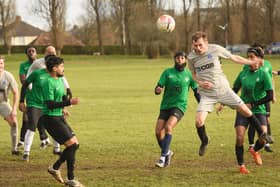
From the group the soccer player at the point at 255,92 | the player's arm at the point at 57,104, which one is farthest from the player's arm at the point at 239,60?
the player's arm at the point at 57,104

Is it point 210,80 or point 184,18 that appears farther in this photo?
point 184,18

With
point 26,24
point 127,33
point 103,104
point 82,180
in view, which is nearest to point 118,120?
point 103,104

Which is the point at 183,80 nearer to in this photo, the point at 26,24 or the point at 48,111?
the point at 48,111

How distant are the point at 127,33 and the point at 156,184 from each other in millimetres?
80361

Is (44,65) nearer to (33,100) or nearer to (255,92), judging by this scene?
(33,100)

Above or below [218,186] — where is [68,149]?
above

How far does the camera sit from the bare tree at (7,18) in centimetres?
9150


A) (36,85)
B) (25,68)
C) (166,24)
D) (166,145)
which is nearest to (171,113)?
(166,145)

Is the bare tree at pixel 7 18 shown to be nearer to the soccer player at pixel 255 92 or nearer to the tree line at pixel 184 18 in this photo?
the tree line at pixel 184 18

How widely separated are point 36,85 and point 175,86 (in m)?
2.52

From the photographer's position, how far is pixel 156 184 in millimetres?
8414

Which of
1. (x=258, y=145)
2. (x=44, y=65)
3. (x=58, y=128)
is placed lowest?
(x=258, y=145)

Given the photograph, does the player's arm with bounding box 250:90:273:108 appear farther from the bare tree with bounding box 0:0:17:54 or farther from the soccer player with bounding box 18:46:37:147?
the bare tree with bounding box 0:0:17:54

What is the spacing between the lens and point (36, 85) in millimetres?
9148
